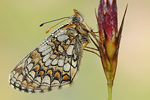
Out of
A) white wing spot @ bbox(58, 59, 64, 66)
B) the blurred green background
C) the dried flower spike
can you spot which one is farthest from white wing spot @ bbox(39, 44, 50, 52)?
the blurred green background

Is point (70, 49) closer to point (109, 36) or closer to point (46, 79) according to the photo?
point (46, 79)

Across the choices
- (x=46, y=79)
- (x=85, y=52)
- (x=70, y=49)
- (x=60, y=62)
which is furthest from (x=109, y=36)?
(x=85, y=52)

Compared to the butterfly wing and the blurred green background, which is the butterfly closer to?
the butterfly wing

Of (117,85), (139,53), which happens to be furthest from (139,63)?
(117,85)

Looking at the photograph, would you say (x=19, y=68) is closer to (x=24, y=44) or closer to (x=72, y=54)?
(x=72, y=54)

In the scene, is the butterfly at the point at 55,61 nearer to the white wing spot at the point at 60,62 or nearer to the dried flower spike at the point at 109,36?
the white wing spot at the point at 60,62

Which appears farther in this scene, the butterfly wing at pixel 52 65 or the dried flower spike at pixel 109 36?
the butterfly wing at pixel 52 65

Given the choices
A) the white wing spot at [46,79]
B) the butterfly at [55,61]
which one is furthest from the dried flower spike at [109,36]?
the white wing spot at [46,79]
